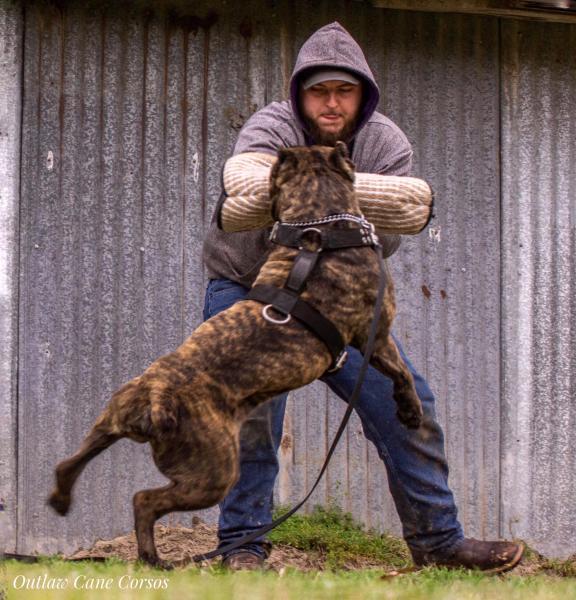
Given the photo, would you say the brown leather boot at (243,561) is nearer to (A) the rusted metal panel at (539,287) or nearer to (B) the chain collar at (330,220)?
(B) the chain collar at (330,220)

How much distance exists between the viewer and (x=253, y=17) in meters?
7.38

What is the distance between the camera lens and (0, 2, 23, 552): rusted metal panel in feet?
22.8

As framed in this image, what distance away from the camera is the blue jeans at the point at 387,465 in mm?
5336

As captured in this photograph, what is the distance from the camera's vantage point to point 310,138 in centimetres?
542

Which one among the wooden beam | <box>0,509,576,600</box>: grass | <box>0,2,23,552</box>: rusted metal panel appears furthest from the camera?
the wooden beam

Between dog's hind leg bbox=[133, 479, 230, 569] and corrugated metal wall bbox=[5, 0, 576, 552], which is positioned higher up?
corrugated metal wall bbox=[5, 0, 576, 552]

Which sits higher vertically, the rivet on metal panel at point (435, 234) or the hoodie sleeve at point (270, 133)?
the hoodie sleeve at point (270, 133)

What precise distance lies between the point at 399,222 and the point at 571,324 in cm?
313

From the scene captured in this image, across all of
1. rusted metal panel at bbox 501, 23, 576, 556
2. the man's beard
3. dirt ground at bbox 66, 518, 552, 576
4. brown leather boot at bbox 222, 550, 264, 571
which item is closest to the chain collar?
the man's beard

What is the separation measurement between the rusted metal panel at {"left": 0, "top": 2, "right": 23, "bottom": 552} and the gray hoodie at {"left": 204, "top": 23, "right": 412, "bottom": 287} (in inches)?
75.0

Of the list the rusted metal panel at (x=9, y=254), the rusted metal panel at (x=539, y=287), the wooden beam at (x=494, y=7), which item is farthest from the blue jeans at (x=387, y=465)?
the wooden beam at (x=494, y=7)

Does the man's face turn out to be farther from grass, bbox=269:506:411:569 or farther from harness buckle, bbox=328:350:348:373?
grass, bbox=269:506:411:569

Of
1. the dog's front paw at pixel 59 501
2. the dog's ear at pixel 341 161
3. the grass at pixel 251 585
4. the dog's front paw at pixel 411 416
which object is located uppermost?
the dog's ear at pixel 341 161

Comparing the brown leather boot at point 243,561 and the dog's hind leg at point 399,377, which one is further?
the brown leather boot at point 243,561
